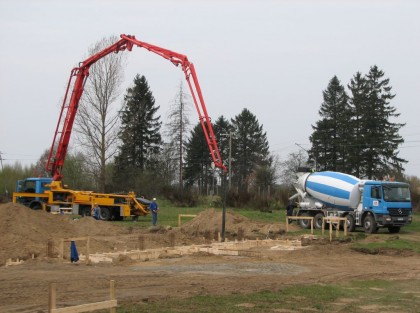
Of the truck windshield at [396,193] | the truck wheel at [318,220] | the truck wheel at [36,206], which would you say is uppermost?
the truck windshield at [396,193]

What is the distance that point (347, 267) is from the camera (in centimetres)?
1939

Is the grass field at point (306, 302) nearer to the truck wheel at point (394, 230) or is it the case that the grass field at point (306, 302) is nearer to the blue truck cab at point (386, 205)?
the blue truck cab at point (386, 205)

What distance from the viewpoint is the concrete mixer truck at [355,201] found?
1244 inches

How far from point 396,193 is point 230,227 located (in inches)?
368

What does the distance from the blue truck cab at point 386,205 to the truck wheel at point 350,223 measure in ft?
2.92

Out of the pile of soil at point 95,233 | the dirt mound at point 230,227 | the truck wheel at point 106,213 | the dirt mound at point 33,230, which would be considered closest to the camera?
the dirt mound at point 33,230

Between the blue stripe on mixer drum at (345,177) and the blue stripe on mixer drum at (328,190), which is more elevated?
the blue stripe on mixer drum at (345,177)

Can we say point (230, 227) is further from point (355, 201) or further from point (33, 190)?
point (33, 190)

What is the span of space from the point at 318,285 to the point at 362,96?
2171 inches

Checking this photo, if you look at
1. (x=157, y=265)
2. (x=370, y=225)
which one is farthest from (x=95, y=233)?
(x=370, y=225)

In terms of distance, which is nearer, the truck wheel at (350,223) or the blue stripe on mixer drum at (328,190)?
the truck wheel at (350,223)

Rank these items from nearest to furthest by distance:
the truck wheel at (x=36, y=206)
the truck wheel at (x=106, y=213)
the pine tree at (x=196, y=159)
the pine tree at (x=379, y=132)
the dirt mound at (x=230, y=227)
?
1. the dirt mound at (x=230, y=227)
2. the truck wheel at (x=106, y=213)
3. the truck wheel at (x=36, y=206)
4. the pine tree at (x=379, y=132)
5. the pine tree at (x=196, y=159)

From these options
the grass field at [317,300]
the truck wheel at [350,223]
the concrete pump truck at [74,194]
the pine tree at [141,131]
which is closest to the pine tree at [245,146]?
the pine tree at [141,131]

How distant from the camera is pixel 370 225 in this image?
32.0 meters
